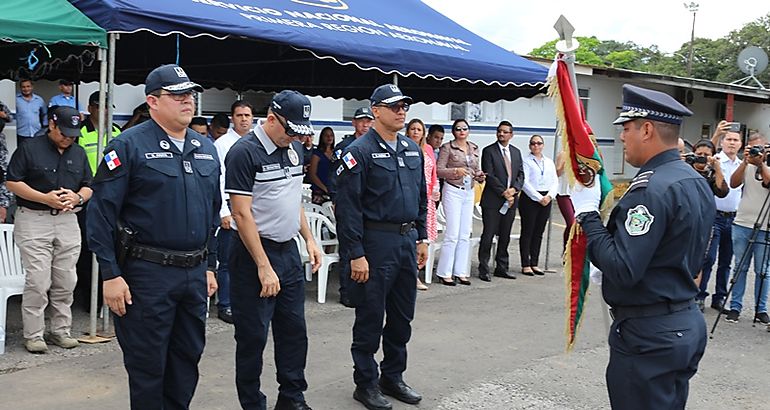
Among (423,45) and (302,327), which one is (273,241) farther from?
(423,45)

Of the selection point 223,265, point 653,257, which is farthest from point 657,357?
point 223,265

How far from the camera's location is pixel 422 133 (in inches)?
332

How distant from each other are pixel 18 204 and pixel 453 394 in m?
3.42

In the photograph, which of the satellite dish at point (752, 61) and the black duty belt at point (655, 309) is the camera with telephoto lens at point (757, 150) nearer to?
the black duty belt at point (655, 309)

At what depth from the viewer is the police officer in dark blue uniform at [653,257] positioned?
2.97 meters

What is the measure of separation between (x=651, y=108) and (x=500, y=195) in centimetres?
614

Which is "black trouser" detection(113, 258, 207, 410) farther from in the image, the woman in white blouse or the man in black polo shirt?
the woman in white blouse

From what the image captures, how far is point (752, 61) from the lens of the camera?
62.5ft

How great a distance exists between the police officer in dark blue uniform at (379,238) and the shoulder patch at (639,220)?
2.03 m

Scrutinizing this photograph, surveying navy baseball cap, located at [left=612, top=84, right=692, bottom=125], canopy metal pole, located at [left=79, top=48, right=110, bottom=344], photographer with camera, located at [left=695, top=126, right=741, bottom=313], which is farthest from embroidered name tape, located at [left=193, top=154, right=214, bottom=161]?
photographer with camera, located at [left=695, top=126, right=741, bottom=313]

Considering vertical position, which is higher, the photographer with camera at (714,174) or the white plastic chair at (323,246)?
the photographer with camera at (714,174)

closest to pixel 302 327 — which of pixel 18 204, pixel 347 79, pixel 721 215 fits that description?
pixel 18 204

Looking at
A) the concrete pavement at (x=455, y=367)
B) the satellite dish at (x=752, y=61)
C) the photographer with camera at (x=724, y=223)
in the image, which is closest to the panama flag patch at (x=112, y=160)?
the concrete pavement at (x=455, y=367)

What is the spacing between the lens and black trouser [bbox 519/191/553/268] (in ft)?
31.5
